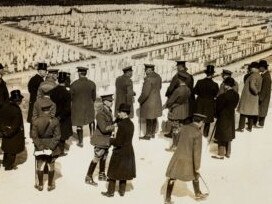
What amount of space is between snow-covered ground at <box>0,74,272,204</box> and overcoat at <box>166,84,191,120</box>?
2.59ft

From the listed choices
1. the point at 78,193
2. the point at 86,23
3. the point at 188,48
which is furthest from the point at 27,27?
the point at 78,193

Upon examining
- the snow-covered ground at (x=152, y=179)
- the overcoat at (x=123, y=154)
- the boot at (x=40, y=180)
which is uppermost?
the overcoat at (x=123, y=154)

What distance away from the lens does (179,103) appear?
9.20 m

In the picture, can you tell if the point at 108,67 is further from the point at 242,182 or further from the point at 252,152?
the point at 242,182

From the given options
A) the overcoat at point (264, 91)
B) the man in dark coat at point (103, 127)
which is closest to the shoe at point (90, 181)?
the man in dark coat at point (103, 127)

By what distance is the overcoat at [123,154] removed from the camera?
6.67 meters

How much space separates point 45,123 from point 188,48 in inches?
595

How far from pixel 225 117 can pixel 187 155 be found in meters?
2.32

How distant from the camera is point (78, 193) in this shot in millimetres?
7359

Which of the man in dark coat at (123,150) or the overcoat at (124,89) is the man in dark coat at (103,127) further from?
the overcoat at (124,89)

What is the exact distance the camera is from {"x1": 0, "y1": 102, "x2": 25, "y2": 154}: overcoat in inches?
302

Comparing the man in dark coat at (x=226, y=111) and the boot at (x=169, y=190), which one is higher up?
the man in dark coat at (x=226, y=111)

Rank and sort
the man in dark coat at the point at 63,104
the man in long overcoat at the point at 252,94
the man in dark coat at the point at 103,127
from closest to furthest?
1. the man in dark coat at the point at 103,127
2. the man in dark coat at the point at 63,104
3. the man in long overcoat at the point at 252,94

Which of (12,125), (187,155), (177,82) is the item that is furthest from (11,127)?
(177,82)
